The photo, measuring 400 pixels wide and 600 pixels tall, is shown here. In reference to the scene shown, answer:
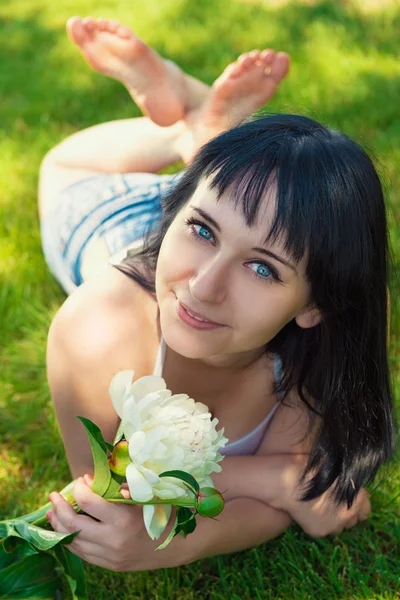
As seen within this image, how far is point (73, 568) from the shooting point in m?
1.38

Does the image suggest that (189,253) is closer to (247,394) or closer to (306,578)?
(247,394)

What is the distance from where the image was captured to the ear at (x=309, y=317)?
63.7 inches

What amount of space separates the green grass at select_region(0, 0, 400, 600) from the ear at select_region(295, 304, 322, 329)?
461mm

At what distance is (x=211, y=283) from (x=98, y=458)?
37 centimetres

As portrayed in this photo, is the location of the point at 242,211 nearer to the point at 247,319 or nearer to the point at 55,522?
the point at 247,319

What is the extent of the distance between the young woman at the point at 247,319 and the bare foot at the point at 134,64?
0.01 metres

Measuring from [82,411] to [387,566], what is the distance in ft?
2.46

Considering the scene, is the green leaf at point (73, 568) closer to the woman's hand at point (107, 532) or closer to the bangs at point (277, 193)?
the woman's hand at point (107, 532)

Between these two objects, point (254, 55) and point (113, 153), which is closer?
point (254, 55)

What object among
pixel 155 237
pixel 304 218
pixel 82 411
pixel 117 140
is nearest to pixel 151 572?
pixel 82 411

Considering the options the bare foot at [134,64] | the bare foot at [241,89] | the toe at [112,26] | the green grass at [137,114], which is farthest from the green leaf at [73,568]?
the toe at [112,26]

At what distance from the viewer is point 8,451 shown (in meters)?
2.13

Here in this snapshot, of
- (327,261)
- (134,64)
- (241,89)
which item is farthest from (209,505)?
(134,64)

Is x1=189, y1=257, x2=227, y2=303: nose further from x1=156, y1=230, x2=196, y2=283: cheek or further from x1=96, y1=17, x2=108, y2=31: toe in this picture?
x1=96, y1=17, x2=108, y2=31: toe
